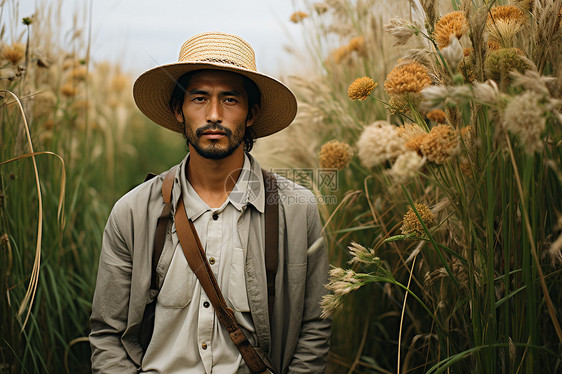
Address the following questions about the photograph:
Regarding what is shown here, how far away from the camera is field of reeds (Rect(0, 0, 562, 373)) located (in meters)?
1.33

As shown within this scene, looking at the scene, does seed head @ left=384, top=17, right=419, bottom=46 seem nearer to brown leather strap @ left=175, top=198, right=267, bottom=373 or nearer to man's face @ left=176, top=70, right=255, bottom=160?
man's face @ left=176, top=70, right=255, bottom=160

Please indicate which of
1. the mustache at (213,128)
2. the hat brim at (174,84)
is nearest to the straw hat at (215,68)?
the hat brim at (174,84)

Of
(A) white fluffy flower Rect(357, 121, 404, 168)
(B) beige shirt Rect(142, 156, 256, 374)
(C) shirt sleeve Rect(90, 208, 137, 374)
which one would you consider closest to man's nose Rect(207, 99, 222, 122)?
(B) beige shirt Rect(142, 156, 256, 374)

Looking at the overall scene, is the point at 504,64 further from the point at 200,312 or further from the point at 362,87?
the point at 200,312

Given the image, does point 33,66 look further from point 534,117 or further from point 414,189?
point 534,117

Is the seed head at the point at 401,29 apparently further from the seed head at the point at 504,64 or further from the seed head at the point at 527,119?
the seed head at the point at 527,119

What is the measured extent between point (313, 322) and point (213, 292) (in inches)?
21.2

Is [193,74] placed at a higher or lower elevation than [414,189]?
higher

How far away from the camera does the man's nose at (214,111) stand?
2.05m

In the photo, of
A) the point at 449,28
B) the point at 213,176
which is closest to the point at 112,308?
the point at 213,176

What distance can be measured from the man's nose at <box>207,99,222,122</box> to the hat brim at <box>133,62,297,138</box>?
0.16m

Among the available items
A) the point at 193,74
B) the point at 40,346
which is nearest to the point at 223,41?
the point at 193,74

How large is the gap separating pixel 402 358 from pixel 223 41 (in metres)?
1.95

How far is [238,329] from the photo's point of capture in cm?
194
